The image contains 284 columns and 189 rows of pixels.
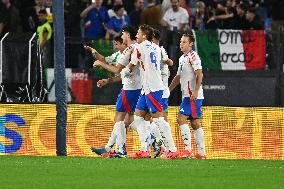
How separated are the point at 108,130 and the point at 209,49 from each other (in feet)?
14.7

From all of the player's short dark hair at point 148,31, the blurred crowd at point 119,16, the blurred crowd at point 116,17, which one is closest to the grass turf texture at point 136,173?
the player's short dark hair at point 148,31

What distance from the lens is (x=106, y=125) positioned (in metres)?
22.2

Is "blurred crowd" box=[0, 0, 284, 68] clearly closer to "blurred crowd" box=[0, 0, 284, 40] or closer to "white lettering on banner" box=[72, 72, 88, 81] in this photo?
"blurred crowd" box=[0, 0, 284, 40]

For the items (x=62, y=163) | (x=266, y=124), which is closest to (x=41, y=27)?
(x=266, y=124)

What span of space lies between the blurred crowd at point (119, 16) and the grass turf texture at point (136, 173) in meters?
8.49

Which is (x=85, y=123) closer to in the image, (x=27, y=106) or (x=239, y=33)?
(x=27, y=106)

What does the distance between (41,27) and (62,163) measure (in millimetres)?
9318

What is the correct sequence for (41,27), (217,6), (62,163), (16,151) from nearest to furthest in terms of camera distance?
1. (62,163)
2. (16,151)
3. (41,27)
4. (217,6)

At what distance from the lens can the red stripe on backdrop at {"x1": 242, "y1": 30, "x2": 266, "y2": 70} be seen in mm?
25719

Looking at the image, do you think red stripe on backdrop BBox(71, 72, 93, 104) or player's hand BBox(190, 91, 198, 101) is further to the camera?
red stripe on backdrop BBox(71, 72, 93, 104)

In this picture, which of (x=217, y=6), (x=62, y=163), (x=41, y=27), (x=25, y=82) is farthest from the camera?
(x=217, y=6)

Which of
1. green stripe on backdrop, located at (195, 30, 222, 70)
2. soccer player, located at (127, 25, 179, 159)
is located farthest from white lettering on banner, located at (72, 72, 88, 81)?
soccer player, located at (127, 25, 179, 159)

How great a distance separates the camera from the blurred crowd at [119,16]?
27.0m

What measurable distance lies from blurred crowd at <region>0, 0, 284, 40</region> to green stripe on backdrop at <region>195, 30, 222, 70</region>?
96cm
